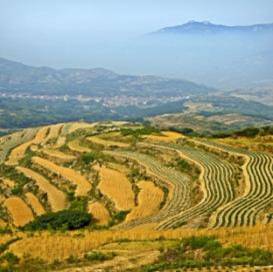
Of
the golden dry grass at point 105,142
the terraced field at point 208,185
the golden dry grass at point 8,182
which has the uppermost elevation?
the golden dry grass at point 105,142

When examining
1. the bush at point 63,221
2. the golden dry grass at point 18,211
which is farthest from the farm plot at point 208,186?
the golden dry grass at point 18,211

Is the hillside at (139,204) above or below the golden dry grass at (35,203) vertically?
above

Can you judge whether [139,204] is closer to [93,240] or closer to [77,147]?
[93,240]

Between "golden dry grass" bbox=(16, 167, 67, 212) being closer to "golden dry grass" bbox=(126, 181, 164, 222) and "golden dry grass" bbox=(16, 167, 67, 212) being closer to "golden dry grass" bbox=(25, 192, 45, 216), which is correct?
"golden dry grass" bbox=(25, 192, 45, 216)

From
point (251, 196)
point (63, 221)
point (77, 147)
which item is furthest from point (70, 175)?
point (251, 196)

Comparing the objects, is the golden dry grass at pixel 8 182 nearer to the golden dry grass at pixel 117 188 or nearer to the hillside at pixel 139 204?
the hillside at pixel 139 204

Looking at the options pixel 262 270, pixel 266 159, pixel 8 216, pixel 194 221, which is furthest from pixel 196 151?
pixel 262 270
